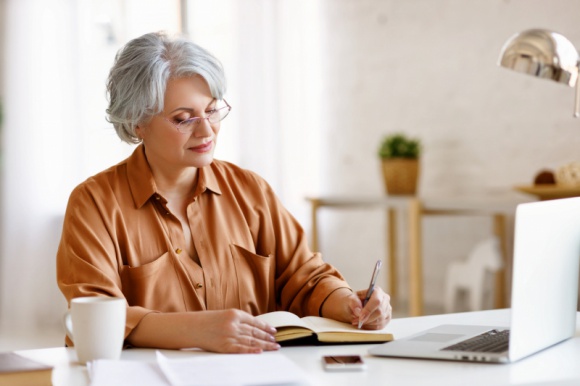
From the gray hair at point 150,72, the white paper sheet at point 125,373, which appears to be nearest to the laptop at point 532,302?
the white paper sheet at point 125,373

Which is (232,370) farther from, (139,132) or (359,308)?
(139,132)

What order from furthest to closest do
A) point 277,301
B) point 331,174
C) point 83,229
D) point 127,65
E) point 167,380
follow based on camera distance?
point 331,174 → point 277,301 → point 127,65 → point 83,229 → point 167,380

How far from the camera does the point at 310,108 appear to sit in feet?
17.5

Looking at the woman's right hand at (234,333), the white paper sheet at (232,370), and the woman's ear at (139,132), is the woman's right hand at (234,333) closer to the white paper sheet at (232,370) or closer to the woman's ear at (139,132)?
the white paper sheet at (232,370)

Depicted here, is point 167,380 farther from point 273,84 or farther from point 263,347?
point 273,84

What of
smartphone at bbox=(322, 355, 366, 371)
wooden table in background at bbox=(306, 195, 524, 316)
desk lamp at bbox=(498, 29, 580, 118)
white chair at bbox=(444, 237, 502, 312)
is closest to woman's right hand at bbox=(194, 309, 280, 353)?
smartphone at bbox=(322, 355, 366, 371)

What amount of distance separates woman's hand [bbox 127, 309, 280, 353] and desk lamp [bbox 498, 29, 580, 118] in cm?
70

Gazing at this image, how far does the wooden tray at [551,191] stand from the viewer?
11.2 ft

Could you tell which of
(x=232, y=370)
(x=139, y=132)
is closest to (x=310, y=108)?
(x=139, y=132)

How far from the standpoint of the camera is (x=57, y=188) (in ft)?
16.3

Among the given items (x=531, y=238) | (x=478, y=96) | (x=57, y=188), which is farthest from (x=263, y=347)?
(x=57, y=188)

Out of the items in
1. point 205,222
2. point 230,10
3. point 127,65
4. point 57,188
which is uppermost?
point 230,10

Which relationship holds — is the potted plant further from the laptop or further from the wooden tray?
the laptop

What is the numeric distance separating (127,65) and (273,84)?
10.8 ft
